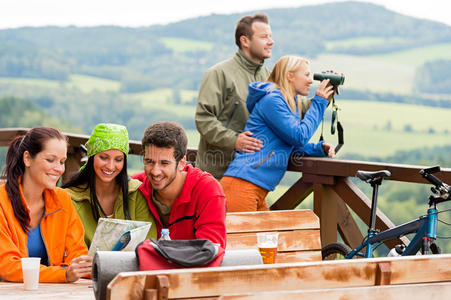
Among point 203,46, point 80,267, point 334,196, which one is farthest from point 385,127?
point 80,267

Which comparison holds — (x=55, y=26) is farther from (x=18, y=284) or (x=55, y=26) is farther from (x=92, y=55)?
(x=18, y=284)

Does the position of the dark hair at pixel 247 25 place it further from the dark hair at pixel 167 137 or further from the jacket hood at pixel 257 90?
the dark hair at pixel 167 137

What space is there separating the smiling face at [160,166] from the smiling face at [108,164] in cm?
17

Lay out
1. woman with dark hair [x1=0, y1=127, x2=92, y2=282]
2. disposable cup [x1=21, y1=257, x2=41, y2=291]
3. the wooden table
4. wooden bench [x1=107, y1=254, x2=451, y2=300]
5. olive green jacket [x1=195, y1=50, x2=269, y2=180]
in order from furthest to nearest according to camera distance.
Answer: olive green jacket [x1=195, y1=50, x2=269, y2=180] → woman with dark hair [x1=0, y1=127, x2=92, y2=282] → disposable cup [x1=21, y1=257, x2=41, y2=291] → the wooden table → wooden bench [x1=107, y1=254, x2=451, y2=300]

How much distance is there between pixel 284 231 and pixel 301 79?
3.23 ft

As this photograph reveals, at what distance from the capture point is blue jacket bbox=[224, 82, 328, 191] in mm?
3846

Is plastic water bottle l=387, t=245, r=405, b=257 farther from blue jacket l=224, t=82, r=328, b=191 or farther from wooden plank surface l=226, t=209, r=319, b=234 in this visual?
blue jacket l=224, t=82, r=328, b=191

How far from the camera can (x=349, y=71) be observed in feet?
131

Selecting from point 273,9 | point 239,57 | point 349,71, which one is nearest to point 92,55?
point 273,9

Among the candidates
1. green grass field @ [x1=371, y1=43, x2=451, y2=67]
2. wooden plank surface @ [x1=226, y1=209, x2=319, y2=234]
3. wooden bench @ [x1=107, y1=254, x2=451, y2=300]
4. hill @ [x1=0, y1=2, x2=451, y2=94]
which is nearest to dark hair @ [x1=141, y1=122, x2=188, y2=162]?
wooden plank surface @ [x1=226, y1=209, x2=319, y2=234]

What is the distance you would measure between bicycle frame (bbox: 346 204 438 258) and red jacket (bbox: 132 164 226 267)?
1.19 meters

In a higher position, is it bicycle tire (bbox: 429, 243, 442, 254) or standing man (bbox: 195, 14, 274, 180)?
standing man (bbox: 195, 14, 274, 180)

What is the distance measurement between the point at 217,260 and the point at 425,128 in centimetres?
3395

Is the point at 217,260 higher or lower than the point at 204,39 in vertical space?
lower
